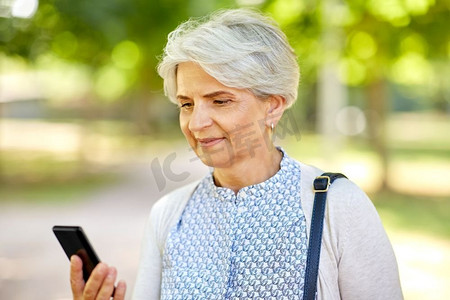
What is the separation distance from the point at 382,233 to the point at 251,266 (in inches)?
15.7

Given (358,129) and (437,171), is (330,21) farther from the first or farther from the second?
(358,129)

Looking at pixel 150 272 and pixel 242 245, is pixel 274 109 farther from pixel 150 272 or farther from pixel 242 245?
pixel 150 272

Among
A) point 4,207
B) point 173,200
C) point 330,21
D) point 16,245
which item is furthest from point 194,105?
point 4,207

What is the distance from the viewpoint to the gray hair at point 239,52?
71.4 inches

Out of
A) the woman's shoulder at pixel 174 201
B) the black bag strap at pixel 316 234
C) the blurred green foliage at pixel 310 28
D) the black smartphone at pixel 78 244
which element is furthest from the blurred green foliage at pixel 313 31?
the black smartphone at pixel 78 244

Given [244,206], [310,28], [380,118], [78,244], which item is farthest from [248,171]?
[380,118]

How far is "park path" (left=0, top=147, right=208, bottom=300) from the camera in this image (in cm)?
715

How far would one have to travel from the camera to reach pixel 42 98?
42469mm

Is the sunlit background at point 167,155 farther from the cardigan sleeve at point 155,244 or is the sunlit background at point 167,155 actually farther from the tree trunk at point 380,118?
the cardigan sleeve at point 155,244

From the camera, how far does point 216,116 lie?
6.12 feet

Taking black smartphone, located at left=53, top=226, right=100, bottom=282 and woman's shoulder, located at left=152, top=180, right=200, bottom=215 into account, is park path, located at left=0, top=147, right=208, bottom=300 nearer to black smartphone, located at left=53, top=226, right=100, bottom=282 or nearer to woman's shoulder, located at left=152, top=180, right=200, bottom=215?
woman's shoulder, located at left=152, top=180, right=200, bottom=215

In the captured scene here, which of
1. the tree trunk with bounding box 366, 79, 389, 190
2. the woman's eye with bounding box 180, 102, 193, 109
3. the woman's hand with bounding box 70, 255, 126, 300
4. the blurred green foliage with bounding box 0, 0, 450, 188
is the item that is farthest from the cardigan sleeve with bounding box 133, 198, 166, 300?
the tree trunk with bounding box 366, 79, 389, 190

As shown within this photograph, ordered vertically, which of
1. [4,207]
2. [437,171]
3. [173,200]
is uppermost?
[437,171]

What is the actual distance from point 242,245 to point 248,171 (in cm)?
24
